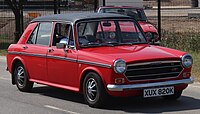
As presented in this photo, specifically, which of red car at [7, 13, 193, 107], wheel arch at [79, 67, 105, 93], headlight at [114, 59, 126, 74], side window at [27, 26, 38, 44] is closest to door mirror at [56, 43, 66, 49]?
red car at [7, 13, 193, 107]

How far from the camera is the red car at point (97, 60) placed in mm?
A: 9414

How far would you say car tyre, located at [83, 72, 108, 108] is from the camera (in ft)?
31.3

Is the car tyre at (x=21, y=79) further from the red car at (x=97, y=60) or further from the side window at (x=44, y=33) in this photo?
the side window at (x=44, y=33)

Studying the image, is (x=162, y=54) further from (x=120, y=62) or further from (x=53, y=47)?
(x=53, y=47)

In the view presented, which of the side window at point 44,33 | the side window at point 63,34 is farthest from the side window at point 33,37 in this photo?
the side window at point 63,34

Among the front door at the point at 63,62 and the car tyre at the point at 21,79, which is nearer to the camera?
the front door at the point at 63,62

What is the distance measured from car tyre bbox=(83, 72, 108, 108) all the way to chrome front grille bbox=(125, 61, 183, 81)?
20.9 inches

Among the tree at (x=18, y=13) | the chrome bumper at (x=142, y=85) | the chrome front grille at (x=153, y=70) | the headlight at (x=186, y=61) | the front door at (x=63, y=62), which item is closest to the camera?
the chrome bumper at (x=142, y=85)

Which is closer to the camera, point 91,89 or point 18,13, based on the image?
point 91,89

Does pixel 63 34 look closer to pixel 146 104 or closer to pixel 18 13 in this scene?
pixel 146 104

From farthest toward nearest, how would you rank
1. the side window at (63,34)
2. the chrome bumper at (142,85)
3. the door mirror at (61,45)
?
the side window at (63,34), the door mirror at (61,45), the chrome bumper at (142,85)

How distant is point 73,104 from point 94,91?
837 millimetres

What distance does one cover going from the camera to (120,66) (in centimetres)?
926

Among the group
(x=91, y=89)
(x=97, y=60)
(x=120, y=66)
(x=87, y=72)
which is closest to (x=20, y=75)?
(x=87, y=72)
